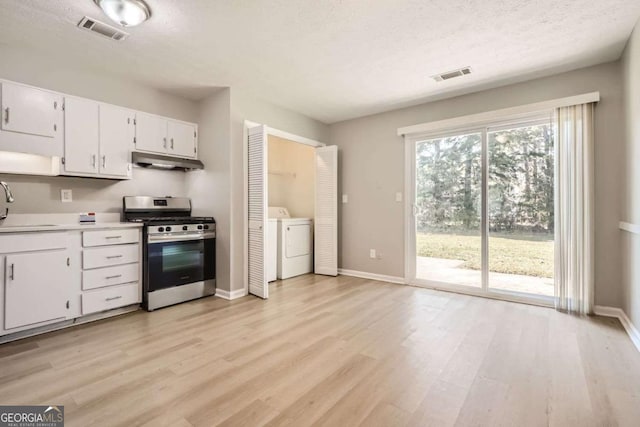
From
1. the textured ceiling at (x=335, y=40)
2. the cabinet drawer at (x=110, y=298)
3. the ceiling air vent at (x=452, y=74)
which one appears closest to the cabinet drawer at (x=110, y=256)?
the cabinet drawer at (x=110, y=298)

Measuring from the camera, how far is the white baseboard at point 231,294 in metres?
3.57

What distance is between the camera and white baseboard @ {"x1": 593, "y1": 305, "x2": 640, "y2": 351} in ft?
7.71

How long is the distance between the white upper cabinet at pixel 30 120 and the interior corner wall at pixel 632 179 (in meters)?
4.98

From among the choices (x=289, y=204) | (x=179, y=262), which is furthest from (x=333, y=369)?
(x=289, y=204)

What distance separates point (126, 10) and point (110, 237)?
200 cm

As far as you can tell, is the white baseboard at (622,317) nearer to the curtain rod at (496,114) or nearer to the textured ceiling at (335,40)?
the curtain rod at (496,114)

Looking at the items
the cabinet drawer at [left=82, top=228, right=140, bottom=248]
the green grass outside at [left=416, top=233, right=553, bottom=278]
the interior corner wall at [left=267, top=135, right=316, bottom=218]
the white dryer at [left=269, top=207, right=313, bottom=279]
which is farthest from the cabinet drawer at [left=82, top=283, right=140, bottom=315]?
the green grass outside at [left=416, top=233, right=553, bottom=278]

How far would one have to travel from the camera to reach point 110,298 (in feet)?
9.69

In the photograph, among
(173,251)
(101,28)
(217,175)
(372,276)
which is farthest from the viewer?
(372,276)

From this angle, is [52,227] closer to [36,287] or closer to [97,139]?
[36,287]

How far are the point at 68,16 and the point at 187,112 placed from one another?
68.3 inches

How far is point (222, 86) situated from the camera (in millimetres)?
3572

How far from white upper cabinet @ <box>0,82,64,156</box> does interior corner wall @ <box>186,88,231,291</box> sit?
4.64 ft

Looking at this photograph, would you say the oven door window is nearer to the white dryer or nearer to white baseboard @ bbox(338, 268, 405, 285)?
the white dryer
